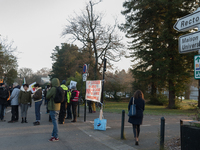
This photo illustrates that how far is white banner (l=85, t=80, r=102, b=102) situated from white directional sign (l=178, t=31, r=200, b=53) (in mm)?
5070

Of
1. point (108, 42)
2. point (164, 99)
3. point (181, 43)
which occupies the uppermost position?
point (108, 42)

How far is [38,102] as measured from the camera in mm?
10289

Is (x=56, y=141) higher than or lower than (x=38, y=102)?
lower

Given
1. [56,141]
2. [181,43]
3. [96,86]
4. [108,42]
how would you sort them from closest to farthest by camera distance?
[181,43] < [56,141] < [96,86] < [108,42]

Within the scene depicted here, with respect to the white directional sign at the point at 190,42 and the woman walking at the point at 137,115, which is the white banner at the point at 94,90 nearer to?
the woman walking at the point at 137,115

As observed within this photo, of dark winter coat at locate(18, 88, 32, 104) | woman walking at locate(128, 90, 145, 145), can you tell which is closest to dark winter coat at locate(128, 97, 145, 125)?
woman walking at locate(128, 90, 145, 145)

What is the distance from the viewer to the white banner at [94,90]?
31.2 ft

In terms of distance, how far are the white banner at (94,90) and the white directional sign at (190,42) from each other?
5070mm

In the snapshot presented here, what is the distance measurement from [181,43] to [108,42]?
29.2 metres

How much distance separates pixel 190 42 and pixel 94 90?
5.86m

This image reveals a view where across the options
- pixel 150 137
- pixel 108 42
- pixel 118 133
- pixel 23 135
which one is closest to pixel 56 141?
pixel 23 135

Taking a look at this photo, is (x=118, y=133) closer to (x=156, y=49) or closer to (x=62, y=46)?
(x=156, y=49)

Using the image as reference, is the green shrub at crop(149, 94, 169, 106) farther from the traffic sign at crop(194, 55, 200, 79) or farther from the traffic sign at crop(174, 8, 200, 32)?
the traffic sign at crop(194, 55, 200, 79)

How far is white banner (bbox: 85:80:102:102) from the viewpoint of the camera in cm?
952
